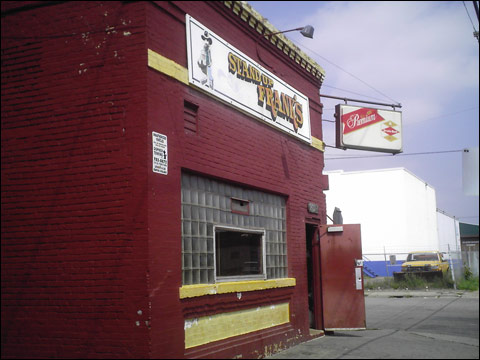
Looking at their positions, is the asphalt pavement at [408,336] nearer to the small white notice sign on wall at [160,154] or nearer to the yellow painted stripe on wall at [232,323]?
the yellow painted stripe on wall at [232,323]

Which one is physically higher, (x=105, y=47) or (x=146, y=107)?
(x=105, y=47)

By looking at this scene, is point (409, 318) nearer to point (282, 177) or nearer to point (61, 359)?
point (282, 177)

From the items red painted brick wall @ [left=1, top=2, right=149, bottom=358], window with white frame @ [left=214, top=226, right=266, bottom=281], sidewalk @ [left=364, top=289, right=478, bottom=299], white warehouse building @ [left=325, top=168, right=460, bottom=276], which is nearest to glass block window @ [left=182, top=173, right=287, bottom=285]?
window with white frame @ [left=214, top=226, right=266, bottom=281]

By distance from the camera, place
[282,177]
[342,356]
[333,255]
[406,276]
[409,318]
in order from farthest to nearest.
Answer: [406,276]
[409,318]
[333,255]
[282,177]
[342,356]

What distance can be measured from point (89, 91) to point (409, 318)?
1236 centimetres

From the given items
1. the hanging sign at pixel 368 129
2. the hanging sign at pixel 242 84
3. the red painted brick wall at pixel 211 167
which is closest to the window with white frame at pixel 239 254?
the red painted brick wall at pixel 211 167

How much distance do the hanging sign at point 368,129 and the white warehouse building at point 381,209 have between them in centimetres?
2442

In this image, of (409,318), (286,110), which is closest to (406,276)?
(409,318)

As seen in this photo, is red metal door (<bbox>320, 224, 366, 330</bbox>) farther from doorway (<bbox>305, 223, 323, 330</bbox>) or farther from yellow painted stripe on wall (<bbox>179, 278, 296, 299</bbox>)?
yellow painted stripe on wall (<bbox>179, 278, 296, 299</bbox>)

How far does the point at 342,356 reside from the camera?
9812 millimetres

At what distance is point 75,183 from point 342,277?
7423mm

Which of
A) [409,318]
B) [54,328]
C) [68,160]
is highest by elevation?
[68,160]

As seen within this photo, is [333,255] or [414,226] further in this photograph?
[414,226]

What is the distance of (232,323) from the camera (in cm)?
949
